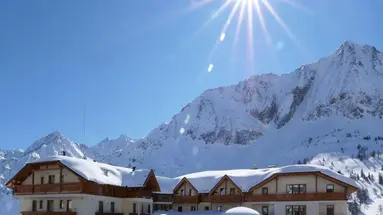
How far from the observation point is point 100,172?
166ft

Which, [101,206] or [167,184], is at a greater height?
[167,184]

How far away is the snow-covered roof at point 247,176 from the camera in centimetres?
4994

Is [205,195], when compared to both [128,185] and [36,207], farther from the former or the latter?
[36,207]

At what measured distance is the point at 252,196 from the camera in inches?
2076

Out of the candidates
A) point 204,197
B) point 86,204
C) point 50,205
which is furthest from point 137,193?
point 50,205

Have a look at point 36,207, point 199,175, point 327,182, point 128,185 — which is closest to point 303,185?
point 327,182

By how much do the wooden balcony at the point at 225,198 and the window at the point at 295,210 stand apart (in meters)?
4.98

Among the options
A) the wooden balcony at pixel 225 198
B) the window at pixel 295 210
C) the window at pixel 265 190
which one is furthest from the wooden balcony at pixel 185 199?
the window at pixel 295 210

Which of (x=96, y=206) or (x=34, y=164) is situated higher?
(x=34, y=164)

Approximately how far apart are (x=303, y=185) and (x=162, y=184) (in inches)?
624

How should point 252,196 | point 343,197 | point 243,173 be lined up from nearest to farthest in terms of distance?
point 343,197 < point 252,196 < point 243,173

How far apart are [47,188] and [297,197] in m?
23.3

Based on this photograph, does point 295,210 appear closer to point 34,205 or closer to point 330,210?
point 330,210

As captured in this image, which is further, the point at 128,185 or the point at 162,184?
the point at 162,184
